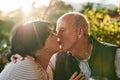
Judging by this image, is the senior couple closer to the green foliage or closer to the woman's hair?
the woman's hair

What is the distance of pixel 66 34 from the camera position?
14.0 ft

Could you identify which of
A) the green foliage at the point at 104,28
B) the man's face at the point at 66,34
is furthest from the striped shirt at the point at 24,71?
the green foliage at the point at 104,28

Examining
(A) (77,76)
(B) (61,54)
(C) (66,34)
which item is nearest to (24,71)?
(A) (77,76)

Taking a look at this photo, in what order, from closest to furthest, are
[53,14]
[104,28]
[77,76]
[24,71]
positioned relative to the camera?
[24,71]
[77,76]
[53,14]
[104,28]

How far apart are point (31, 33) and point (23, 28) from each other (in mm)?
67

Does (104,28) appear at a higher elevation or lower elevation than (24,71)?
lower

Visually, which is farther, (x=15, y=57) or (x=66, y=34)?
(x=66, y=34)

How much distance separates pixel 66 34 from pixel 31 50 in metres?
1.45

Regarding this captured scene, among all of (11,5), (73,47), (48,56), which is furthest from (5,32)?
(48,56)

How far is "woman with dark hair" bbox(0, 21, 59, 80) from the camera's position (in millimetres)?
2678

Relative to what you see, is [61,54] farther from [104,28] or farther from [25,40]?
[104,28]

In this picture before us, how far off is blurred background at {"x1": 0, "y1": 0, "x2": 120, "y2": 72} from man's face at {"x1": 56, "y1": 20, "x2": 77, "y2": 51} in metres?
7.78

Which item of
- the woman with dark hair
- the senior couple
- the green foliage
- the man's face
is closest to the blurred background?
the green foliage

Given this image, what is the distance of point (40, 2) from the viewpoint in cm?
1647
